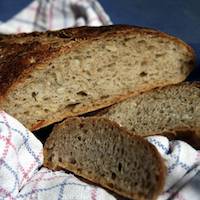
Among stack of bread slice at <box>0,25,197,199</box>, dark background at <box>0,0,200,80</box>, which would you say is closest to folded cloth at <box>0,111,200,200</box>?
stack of bread slice at <box>0,25,197,199</box>

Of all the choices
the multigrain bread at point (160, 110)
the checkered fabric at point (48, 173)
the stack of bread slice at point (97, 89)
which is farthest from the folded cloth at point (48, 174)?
the multigrain bread at point (160, 110)

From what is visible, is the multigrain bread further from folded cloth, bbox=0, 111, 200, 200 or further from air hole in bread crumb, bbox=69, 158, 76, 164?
air hole in bread crumb, bbox=69, 158, 76, 164

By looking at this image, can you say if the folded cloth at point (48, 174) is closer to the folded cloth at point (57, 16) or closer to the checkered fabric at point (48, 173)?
the checkered fabric at point (48, 173)

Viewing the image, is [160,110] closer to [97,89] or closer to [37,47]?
[97,89]

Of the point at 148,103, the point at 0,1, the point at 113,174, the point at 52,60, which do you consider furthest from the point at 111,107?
the point at 0,1

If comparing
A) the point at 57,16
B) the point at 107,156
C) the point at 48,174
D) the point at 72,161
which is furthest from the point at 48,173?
the point at 57,16

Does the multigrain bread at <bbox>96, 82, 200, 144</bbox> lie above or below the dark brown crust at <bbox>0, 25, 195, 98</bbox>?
below

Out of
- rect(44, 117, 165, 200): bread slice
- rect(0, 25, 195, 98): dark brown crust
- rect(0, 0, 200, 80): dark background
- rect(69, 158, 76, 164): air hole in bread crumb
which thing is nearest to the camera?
rect(44, 117, 165, 200): bread slice

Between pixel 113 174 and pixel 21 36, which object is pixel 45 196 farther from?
pixel 21 36
